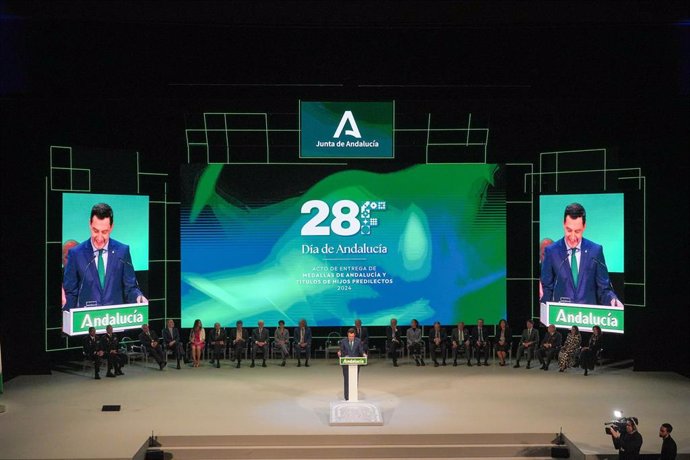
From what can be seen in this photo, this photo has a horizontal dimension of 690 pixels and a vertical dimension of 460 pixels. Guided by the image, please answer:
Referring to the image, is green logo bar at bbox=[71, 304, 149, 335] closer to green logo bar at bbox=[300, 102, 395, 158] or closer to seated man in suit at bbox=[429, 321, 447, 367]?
green logo bar at bbox=[300, 102, 395, 158]

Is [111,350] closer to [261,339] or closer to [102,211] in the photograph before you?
[102,211]

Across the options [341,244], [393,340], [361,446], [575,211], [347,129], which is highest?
[347,129]

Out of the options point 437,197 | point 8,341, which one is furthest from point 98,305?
point 437,197

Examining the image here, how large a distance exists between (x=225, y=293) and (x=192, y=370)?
148 centimetres

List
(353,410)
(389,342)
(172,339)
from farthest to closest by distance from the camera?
(389,342)
(172,339)
(353,410)

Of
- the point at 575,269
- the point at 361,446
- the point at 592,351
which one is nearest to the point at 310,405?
the point at 361,446

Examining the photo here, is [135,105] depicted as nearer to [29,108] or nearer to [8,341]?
[29,108]

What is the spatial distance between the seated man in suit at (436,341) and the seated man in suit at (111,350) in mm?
4982

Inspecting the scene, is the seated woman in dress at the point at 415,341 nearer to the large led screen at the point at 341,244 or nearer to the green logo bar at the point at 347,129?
the large led screen at the point at 341,244

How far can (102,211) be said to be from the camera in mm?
13789

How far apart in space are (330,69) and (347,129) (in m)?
2.54

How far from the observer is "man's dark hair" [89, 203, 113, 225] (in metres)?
13.7

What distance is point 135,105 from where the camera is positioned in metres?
12.7

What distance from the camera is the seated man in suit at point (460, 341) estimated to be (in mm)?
14164
